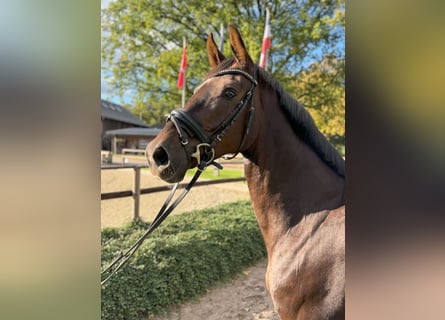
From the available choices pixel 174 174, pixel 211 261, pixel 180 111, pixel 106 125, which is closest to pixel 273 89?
pixel 180 111

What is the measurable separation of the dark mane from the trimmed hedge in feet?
7.89

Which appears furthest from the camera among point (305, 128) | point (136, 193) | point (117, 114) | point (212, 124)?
point (117, 114)

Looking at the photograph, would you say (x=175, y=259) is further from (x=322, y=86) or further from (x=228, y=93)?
(x=322, y=86)

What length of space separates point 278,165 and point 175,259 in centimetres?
259

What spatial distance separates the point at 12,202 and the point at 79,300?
346 mm

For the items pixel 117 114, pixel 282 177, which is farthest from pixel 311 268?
pixel 117 114

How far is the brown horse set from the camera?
1.50 meters

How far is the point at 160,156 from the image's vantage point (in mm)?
1530

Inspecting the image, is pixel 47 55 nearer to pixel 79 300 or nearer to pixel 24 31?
pixel 24 31

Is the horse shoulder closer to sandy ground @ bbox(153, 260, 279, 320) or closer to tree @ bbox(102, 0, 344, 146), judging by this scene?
sandy ground @ bbox(153, 260, 279, 320)

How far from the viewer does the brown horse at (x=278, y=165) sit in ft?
4.92

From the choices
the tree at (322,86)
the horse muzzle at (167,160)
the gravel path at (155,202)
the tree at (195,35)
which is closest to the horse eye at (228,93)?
the horse muzzle at (167,160)

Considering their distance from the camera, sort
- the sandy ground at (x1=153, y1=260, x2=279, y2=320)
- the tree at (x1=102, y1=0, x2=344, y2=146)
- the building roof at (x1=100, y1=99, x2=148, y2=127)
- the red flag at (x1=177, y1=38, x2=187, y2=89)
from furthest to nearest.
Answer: the building roof at (x1=100, y1=99, x2=148, y2=127) < the tree at (x1=102, y1=0, x2=344, y2=146) < the red flag at (x1=177, y1=38, x2=187, y2=89) < the sandy ground at (x1=153, y1=260, x2=279, y2=320)

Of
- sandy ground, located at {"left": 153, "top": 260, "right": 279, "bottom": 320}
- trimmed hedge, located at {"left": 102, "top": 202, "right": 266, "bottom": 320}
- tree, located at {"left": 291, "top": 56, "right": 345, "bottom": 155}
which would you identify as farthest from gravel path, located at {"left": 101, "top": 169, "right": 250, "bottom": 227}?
tree, located at {"left": 291, "top": 56, "right": 345, "bottom": 155}
